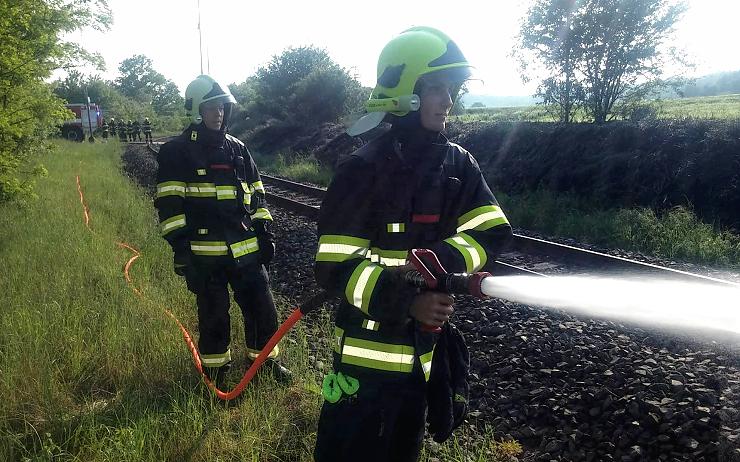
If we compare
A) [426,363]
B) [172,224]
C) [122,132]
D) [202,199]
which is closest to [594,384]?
[426,363]

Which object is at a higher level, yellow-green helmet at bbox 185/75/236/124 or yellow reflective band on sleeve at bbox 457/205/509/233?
yellow-green helmet at bbox 185/75/236/124

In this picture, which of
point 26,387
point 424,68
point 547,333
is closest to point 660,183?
point 547,333

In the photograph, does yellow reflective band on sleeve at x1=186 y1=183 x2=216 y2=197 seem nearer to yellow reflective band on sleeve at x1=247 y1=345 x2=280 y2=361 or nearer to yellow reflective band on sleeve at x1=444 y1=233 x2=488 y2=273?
yellow reflective band on sleeve at x1=247 y1=345 x2=280 y2=361

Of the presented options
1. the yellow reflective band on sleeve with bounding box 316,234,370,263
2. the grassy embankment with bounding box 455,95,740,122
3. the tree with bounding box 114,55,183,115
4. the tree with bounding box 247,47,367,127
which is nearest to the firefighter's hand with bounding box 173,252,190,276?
the yellow reflective band on sleeve with bounding box 316,234,370,263

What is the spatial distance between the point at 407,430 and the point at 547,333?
287 centimetres

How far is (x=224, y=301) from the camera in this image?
3.81m

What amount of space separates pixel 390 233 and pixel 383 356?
0.47m

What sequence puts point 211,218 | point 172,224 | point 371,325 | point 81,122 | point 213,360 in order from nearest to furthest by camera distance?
point 371,325 < point 172,224 < point 211,218 < point 213,360 < point 81,122

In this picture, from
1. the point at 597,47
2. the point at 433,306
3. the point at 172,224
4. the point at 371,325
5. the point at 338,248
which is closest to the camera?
the point at 433,306

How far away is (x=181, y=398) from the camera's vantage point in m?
3.51

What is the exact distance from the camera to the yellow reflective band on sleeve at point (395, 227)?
1.93 metres

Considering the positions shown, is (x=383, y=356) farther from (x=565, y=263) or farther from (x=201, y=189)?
(x=565, y=263)

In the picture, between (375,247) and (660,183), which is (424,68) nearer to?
(375,247)

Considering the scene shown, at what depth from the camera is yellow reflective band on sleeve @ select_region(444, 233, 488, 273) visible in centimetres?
187
